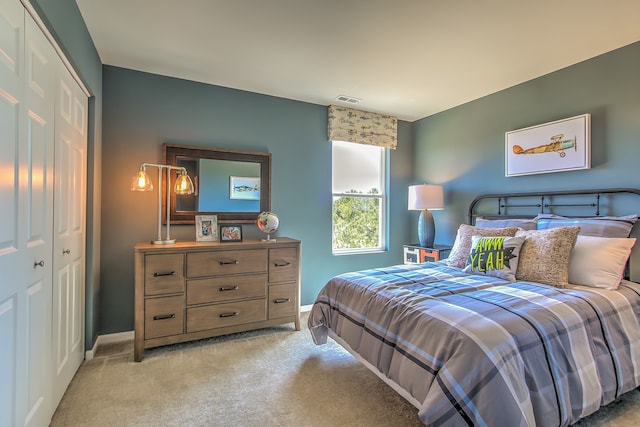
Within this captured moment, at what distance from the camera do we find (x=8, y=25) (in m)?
1.23

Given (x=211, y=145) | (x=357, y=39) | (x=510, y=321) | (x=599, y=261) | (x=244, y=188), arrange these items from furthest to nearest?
(x=244, y=188) < (x=211, y=145) < (x=357, y=39) < (x=599, y=261) < (x=510, y=321)

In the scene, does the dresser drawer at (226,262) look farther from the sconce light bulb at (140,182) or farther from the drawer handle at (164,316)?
the sconce light bulb at (140,182)

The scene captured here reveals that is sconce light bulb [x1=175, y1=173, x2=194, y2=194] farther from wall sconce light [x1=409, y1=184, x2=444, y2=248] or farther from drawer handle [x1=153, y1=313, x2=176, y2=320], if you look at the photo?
wall sconce light [x1=409, y1=184, x2=444, y2=248]

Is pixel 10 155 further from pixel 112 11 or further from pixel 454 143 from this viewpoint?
pixel 454 143

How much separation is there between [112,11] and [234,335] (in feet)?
8.79

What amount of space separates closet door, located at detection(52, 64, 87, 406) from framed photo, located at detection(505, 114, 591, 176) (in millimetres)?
3763

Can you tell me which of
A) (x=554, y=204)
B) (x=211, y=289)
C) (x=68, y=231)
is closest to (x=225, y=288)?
(x=211, y=289)

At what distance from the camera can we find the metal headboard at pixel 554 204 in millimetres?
2426

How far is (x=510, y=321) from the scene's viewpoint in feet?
4.97

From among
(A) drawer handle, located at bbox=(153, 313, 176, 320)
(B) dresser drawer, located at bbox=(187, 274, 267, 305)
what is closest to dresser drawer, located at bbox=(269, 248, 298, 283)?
(B) dresser drawer, located at bbox=(187, 274, 267, 305)

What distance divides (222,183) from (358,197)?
69.9 inches

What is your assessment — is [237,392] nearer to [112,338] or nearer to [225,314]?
[225,314]

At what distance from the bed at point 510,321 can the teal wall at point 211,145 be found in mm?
1385

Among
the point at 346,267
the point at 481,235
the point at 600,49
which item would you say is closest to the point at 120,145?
Result: the point at 346,267
